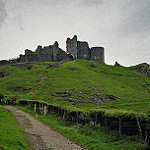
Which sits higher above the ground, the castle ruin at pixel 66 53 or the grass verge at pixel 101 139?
the castle ruin at pixel 66 53

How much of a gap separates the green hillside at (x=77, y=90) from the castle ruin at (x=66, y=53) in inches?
1315

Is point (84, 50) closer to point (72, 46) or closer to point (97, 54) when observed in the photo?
point (72, 46)

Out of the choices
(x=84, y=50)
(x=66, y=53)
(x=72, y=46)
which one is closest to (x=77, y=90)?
(x=66, y=53)

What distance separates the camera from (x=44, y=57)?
371ft

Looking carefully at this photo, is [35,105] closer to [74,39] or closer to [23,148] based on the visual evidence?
[23,148]

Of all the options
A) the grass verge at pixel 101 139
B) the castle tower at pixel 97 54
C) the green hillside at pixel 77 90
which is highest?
the castle tower at pixel 97 54

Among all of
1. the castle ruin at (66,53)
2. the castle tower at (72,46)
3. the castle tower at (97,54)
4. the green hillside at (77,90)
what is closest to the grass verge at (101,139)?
the green hillside at (77,90)

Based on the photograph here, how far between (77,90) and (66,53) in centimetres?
6887

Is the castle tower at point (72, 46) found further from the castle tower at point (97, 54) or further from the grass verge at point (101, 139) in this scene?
the grass verge at point (101, 139)

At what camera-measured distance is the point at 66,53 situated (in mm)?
113375

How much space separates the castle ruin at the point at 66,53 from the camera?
11219cm

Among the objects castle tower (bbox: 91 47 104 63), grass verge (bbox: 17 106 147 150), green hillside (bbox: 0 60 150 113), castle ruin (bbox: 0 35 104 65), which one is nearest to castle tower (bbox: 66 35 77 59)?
castle ruin (bbox: 0 35 104 65)

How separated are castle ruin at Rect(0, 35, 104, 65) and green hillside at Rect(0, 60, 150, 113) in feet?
110

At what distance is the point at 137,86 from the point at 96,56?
56300mm
